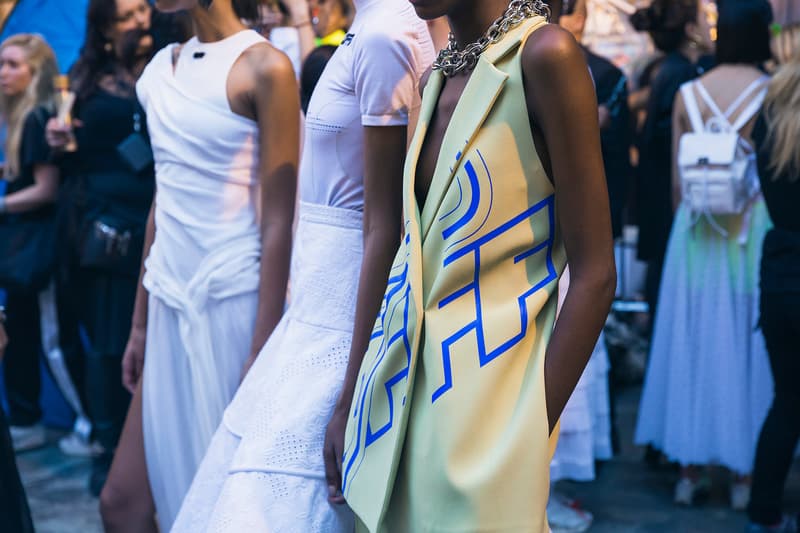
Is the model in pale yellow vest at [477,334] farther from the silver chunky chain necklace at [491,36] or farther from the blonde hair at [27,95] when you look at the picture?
the blonde hair at [27,95]

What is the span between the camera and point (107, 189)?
4.80 metres

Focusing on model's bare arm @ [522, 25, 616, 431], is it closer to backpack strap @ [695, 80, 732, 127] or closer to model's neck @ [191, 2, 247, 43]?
model's neck @ [191, 2, 247, 43]

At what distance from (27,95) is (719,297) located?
143 inches

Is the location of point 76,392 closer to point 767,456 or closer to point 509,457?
point 767,456

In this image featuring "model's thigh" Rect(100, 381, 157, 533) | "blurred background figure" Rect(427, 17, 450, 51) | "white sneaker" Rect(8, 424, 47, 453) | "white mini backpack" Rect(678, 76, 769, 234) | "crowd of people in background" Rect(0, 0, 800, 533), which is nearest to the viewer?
"crowd of people in background" Rect(0, 0, 800, 533)

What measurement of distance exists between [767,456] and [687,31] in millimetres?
2386

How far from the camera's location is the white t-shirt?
2.08 metres

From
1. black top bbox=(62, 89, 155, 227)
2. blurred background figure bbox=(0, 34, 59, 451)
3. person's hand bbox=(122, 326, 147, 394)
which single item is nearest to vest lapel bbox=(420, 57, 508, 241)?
person's hand bbox=(122, 326, 147, 394)

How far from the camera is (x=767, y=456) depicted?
4098 mm

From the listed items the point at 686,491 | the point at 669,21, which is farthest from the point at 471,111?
the point at 669,21

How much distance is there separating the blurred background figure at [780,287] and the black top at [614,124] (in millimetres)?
863

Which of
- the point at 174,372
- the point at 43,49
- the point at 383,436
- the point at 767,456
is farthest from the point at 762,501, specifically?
the point at 43,49

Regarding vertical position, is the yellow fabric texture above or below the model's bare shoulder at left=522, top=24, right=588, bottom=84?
below

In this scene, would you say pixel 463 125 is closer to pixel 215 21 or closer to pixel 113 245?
pixel 215 21
